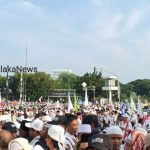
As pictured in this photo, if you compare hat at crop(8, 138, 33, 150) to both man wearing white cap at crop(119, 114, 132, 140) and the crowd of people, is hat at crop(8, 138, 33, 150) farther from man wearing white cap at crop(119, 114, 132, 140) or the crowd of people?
man wearing white cap at crop(119, 114, 132, 140)

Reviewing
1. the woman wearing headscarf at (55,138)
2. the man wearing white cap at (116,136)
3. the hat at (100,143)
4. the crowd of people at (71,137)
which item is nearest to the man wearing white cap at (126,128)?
the crowd of people at (71,137)

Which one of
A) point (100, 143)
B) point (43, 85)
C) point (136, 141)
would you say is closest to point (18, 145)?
point (100, 143)

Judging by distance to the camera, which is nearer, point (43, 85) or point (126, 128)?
point (126, 128)

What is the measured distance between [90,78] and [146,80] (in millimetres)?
80897

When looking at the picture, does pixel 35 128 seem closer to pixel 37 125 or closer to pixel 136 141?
pixel 37 125

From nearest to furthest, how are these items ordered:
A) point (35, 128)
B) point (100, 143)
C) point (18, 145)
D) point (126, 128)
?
1. point (100, 143)
2. point (18, 145)
3. point (35, 128)
4. point (126, 128)

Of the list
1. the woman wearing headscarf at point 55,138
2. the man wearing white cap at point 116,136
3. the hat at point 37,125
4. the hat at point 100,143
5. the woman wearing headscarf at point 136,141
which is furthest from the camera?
the hat at point 37,125

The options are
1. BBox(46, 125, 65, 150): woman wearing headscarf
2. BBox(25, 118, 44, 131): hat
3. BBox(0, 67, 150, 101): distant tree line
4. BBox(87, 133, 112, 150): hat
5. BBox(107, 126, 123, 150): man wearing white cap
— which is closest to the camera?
BBox(87, 133, 112, 150): hat

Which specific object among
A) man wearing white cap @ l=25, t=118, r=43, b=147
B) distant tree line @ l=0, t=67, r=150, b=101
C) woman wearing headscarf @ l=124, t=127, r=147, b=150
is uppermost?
distant tree line @ l=0, t=67, r=150, b=101

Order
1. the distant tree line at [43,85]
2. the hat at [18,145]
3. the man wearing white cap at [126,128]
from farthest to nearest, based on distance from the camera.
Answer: the distant tree line at [43,85], the man wearing white cap at [126,128], the hat at [18,145]

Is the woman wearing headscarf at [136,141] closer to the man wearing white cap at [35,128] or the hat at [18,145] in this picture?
the hat at [18,145]

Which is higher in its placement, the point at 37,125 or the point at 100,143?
the point at 37,125

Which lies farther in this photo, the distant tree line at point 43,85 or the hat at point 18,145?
the distant tree line at point 43,85

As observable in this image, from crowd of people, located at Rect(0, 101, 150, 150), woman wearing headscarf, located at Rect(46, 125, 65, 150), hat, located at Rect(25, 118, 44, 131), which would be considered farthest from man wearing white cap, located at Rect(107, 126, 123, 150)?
hat, located at Rect(25, 118, 44, 131)
